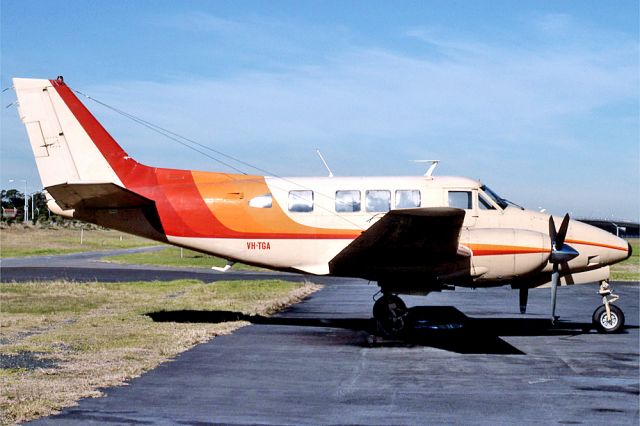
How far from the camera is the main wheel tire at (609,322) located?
17438 millimetres

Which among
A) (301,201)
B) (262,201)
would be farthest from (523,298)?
(262,201)

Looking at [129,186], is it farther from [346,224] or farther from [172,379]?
[172,379]

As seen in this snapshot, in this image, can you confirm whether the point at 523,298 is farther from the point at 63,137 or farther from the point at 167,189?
the point at 63,137

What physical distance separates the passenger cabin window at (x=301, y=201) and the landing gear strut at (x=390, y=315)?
112 inches

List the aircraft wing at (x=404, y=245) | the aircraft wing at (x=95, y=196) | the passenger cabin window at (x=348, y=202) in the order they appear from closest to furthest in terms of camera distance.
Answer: the aircraft wing at (x=404, y=245) → the aircraft wing at (x=95, y=196) → the passenger cabin window at (x=348, y=202)

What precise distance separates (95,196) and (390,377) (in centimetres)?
855

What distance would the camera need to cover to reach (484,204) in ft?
58.4

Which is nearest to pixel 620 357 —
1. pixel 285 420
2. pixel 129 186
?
pixel 285 420

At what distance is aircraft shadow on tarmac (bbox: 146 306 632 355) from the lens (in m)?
15.8

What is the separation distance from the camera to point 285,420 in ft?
29.8

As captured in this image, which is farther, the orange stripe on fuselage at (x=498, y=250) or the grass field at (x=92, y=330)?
the orange stripe on fuselage at (x=498, y=250)

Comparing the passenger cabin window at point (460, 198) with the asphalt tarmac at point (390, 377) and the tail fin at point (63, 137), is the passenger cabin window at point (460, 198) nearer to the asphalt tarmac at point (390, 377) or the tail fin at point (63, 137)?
the asphalt tarmac at point (390, 377)

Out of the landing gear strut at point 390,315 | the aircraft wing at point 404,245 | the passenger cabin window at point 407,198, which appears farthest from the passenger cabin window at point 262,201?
the landing gear strut at point 390,315

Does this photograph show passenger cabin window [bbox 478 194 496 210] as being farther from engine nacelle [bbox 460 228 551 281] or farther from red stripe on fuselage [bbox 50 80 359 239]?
red stripe on fuselage [bbox 50 80 359 239]
